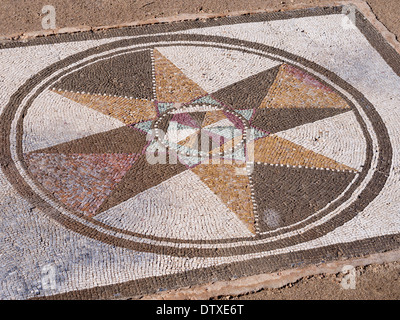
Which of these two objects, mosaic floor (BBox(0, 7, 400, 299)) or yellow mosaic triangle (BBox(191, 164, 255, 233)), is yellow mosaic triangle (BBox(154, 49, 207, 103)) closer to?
mosaic floor (BBox(0, 7, 400, 299))

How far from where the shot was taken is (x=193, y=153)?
46.0 ft

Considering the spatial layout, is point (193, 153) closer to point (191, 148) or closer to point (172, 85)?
point (191, 148)

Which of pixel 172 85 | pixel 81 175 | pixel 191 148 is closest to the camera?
pixel 81 175

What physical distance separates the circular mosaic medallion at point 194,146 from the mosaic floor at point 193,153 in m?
0.04

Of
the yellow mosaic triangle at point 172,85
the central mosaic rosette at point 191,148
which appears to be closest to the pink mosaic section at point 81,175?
the central mosaic rosette at point 191,148

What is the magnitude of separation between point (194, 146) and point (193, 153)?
238 millimetres

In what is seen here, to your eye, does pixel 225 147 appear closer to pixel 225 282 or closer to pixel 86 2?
pixel 225 282

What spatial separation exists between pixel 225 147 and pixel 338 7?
766cm

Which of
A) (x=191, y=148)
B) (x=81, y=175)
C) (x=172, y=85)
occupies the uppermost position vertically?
(x=172, y=85)

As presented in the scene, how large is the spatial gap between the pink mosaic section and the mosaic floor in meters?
0.03

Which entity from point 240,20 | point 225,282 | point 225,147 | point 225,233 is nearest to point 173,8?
point 240,20

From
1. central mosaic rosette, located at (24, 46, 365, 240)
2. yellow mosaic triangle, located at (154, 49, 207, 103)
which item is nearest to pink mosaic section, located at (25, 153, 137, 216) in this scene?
central mosaic rosette, located at (24, 46, 365, 240)

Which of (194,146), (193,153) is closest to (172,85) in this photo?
(194,146)

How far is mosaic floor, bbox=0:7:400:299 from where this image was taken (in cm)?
1180
